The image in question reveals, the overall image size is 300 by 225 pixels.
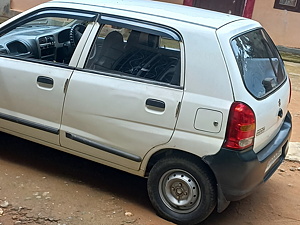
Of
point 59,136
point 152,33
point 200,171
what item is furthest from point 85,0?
point 200,171

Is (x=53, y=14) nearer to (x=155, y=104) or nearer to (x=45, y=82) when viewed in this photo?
(x=45, y=82)

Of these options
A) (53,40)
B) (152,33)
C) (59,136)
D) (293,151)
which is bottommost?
(293,151)

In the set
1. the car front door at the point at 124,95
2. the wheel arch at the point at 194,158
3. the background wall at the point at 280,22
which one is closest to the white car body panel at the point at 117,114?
the car front door at the point at 124,95

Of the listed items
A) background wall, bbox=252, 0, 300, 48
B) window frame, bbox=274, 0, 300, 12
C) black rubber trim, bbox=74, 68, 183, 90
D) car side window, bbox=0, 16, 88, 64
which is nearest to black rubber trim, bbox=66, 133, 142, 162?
black rubber trim, bbox=74, 68, 183, 90

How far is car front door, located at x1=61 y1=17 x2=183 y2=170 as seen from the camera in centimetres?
382

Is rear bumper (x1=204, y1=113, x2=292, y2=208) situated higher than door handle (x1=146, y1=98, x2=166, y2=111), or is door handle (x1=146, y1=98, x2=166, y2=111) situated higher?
door handle (x1=146, y1=98, x2=166, y2=111)

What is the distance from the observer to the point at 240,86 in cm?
362

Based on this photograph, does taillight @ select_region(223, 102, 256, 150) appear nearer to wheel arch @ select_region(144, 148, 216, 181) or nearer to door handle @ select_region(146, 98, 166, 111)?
wheel arch @ select_region(144, 148, 216, 181)

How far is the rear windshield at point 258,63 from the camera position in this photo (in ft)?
12.4

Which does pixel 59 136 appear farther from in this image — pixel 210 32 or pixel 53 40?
pixel 210 32

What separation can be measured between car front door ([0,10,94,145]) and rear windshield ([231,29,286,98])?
4.55 ft

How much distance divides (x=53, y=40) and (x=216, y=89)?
6.74 ft

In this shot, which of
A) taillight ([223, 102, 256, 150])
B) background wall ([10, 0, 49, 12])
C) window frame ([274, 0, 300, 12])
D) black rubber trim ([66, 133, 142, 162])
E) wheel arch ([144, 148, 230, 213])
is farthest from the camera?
background wall ([10, 0, 49, 12])

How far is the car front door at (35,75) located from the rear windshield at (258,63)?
1.39m
